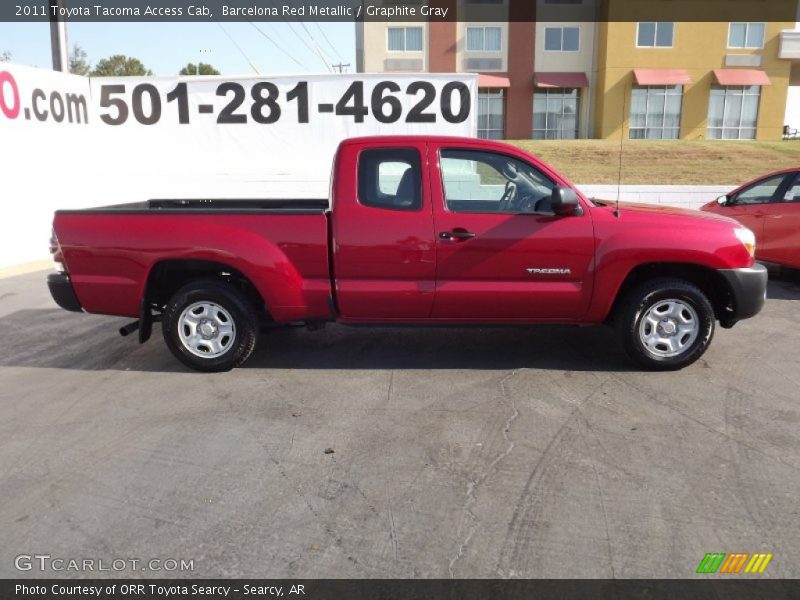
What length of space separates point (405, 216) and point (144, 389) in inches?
97.5

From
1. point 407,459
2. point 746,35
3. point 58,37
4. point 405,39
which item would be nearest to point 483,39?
point 405,39

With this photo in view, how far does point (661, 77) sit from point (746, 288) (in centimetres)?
3296

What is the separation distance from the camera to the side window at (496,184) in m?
5.28

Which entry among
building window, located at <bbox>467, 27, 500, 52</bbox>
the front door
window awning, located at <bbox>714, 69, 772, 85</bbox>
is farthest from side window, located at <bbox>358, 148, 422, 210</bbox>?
window awning, located at <bbox>714, 69, 772, 85</bbox>

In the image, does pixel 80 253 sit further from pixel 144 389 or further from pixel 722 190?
pixel 722 190

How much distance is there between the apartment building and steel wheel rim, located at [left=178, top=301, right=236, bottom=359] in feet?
103

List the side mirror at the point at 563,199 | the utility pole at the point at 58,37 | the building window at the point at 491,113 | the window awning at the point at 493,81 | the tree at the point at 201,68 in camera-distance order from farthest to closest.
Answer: the tree at the point at 201,68
the building window at the point at 491,113
the window awning at the point at 493,81
the utility pole at the point at 58,37
the side mirror at the point at 563,199

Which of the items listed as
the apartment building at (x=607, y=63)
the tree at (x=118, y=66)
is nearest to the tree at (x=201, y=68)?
the tree at (x=118, y=66)

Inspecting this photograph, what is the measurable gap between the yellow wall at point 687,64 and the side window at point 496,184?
31.4 m

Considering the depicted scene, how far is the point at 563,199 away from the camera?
194 inches

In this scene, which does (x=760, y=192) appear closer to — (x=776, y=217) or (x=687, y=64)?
(x=776, y=217)

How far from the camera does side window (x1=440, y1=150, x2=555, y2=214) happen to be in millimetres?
5277

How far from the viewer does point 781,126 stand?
119 ft
